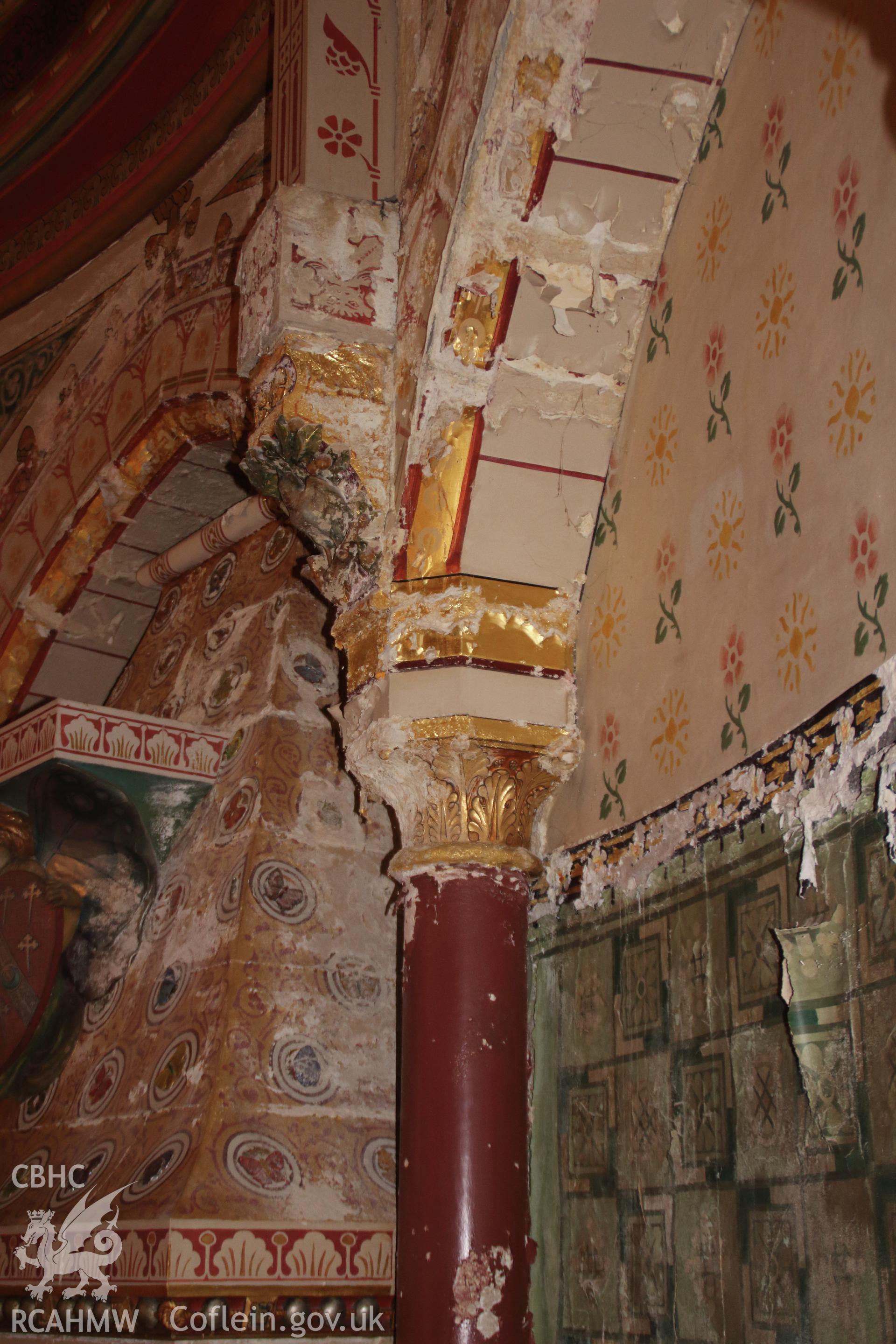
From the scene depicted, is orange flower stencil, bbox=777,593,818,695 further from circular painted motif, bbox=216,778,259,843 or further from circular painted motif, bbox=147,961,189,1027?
circular painted motif, bbox=147,961,189,1027

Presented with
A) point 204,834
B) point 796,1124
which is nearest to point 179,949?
point 204,834

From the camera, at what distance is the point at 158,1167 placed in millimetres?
3852

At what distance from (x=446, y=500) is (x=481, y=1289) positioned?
2.01 metres

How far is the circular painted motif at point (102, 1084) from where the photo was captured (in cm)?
436

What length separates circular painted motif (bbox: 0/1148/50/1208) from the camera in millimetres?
4395

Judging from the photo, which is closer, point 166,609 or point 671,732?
point 671,732

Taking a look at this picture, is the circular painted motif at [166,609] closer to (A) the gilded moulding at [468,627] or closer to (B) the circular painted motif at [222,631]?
(B) the circular painted motif at [222,631]

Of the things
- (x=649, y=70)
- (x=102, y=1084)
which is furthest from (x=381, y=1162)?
(x=649, y=70)

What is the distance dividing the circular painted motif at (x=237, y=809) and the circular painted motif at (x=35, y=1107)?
3.50 feet

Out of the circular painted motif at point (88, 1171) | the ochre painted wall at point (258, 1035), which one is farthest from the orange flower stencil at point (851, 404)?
the circular painted motif at point (88, 1171)

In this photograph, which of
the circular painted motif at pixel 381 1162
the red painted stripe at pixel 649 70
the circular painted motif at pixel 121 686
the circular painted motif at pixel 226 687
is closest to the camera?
the red painted stripe at pixel 649 70

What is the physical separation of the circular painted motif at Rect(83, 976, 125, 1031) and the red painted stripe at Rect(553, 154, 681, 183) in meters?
3.08

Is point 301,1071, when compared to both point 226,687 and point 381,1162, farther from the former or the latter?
point 226,687

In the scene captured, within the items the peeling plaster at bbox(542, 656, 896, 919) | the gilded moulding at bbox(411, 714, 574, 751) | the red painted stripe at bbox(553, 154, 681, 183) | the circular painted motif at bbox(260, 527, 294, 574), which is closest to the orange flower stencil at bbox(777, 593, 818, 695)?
the peeling plaster at bbox(542, 656, 896, 919)
